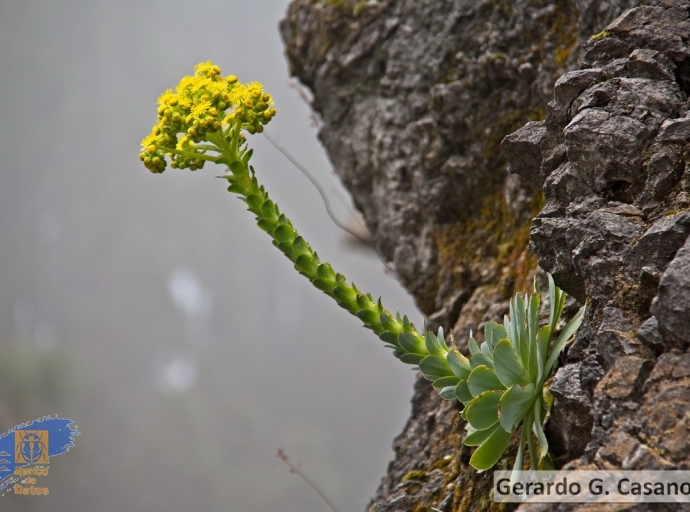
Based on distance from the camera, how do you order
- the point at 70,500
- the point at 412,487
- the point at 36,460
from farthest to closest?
the point at 70,500 < the point at 36,460 < the point at 412,487

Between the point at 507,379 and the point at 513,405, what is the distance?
2.7 inches

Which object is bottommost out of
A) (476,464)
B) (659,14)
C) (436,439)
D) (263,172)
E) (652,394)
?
(652,394)

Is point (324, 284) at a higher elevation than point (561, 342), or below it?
higher

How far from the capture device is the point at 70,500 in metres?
4.33

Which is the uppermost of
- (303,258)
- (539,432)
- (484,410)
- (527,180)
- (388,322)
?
(303,258)

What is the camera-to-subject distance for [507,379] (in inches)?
66.4

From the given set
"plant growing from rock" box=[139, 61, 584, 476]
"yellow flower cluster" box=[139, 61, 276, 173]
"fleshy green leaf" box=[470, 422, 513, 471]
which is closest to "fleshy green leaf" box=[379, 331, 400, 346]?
"plant growing from rock" box=[139, 61, 584, 476]

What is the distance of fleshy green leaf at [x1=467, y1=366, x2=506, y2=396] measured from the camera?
170 centimetres

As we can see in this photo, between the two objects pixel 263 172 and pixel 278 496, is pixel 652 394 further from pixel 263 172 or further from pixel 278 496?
pixel 263 172

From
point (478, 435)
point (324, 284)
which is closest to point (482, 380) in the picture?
point (478, 435)

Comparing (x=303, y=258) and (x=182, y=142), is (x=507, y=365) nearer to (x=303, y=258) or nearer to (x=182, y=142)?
(x=303, y=258)

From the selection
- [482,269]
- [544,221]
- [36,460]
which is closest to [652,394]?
[544,221]

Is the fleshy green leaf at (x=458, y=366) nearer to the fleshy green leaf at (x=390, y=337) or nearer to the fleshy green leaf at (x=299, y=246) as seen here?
the fleshy green leaf at (x=390, y=337)

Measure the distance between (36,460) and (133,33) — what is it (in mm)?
3588
